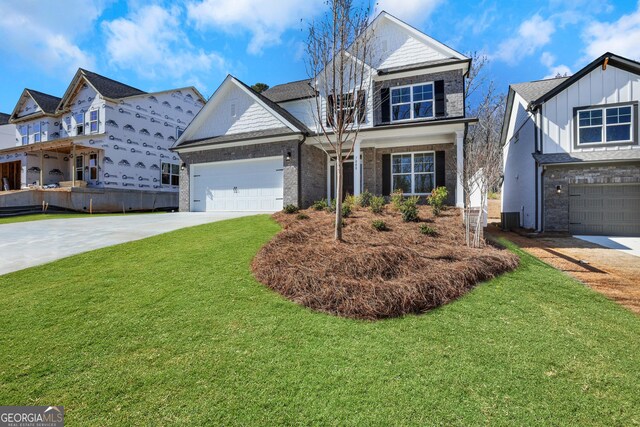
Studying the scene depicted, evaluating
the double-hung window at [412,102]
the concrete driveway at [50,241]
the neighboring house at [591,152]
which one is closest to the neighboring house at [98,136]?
the concrete driveway at [50,241]

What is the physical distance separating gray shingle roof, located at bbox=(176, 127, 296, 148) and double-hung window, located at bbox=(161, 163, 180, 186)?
10.7m

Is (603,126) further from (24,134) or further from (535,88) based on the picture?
(24,134)

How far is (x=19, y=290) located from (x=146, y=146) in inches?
859

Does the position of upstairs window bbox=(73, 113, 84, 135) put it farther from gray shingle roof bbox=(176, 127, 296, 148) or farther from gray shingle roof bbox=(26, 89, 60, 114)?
gray shingle roof bbox=(176, 127, 296, 148)

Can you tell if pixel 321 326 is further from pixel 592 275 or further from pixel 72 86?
pixel 72 86

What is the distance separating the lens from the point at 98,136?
20500mm

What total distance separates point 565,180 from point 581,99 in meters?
3.85

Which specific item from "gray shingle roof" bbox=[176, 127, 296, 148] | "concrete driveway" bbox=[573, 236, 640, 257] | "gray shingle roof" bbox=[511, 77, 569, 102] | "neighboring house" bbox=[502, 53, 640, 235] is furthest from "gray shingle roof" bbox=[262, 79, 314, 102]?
"concrete driveway" bbox=[573, 236, 640, 257]

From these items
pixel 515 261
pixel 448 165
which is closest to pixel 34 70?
pixel 448 165

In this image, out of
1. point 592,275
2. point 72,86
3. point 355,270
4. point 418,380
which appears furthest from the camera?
point 72,86

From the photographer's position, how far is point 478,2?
32.4 ft

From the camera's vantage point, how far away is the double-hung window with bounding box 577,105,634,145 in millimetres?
11930
